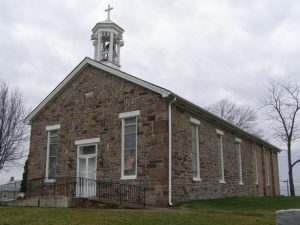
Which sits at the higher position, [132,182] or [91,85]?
[91,85]

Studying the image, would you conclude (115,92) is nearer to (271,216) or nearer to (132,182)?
(132,182)

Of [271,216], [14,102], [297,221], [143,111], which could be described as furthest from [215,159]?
[14,102]

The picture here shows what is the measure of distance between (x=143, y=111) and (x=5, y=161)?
64.6 ft

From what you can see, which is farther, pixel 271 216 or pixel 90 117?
pixel 90 117

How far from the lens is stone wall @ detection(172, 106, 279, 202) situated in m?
18.4

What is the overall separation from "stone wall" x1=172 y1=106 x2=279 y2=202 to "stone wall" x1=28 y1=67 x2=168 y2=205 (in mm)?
748

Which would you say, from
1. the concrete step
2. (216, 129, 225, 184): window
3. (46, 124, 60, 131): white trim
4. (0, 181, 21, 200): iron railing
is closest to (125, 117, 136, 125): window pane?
the concrete step

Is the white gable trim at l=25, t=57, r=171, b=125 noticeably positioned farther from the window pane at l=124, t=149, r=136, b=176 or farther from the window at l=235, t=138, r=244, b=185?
the window at l=235, t=138, r=244, b=185

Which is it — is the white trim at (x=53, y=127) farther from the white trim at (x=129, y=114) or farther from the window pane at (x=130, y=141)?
the window pane at (x=130, y=141)

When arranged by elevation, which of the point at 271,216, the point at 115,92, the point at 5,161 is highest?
the point at 115,92

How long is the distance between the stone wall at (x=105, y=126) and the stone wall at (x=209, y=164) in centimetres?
75

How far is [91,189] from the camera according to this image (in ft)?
65.0

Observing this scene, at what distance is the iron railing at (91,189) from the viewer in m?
17.9

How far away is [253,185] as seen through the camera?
2744 cm
